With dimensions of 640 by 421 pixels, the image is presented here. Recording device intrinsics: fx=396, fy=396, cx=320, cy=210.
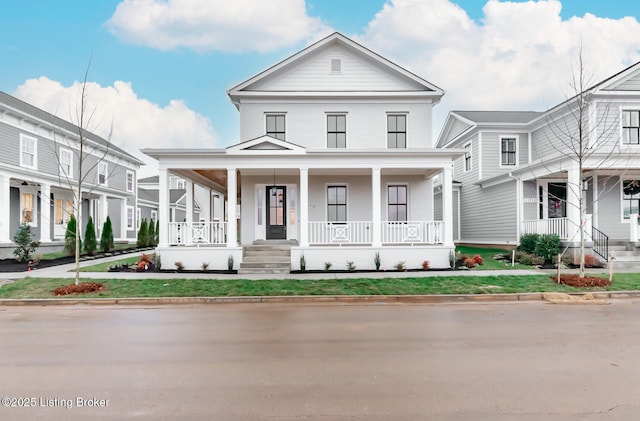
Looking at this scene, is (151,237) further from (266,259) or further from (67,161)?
(266,259)

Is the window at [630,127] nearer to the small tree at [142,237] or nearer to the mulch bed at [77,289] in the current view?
the mulch bed at [77,289]

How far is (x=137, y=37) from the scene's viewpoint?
22953 millimetres

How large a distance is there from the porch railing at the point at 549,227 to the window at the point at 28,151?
24512 millimetres

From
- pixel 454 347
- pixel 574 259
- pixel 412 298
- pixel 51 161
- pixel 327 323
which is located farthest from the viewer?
pixel 51 161

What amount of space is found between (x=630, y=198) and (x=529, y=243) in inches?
238

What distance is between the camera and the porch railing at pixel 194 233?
49.1ft

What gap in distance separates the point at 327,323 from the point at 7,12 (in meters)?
21.4

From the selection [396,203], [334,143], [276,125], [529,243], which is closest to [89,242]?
[276,125]

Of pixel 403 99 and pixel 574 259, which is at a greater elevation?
pixel 403 99

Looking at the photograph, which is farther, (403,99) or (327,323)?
(403,99)

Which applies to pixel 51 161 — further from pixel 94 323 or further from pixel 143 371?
pixel 143 371

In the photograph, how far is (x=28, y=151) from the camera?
799 inches


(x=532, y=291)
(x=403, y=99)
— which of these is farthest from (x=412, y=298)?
(x=403, y=99)

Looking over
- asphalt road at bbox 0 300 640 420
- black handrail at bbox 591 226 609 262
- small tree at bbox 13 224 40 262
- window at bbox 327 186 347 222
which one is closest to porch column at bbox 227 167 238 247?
window at bbox 327 186 347 222
